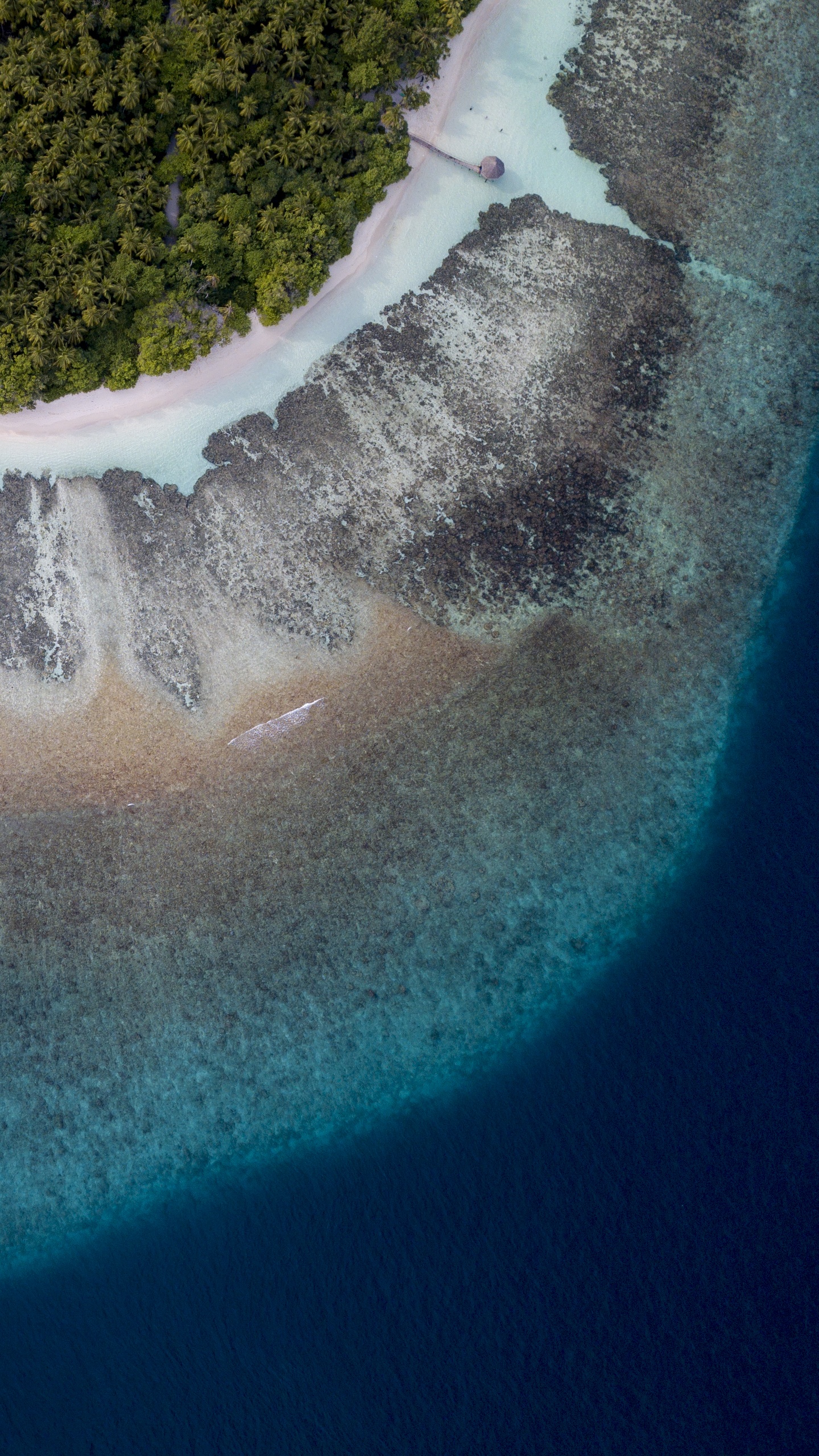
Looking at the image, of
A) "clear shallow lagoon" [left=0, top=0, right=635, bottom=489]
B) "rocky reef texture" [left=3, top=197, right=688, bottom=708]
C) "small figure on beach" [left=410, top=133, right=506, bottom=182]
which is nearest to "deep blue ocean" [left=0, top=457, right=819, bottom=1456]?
"rocky reef texture" [left=3, top=197, right=688, bottom=708]

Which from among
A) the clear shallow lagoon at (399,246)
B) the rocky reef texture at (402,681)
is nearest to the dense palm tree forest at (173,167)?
the clear shallow lagoon at (399,246)

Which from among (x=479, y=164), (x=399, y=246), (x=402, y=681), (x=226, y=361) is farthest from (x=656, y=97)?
(x=402, y=681)

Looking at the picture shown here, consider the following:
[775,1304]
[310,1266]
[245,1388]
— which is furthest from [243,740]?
[775,1304]

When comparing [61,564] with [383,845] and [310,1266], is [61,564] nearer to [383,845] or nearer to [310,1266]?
[383,845]

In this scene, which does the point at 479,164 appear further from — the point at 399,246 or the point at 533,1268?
the point at 533,1268

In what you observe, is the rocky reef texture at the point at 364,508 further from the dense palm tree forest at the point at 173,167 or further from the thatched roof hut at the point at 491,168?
the thatched roof hut at the point at 491,168

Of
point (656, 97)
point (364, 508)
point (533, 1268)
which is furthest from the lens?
point (656, 97)

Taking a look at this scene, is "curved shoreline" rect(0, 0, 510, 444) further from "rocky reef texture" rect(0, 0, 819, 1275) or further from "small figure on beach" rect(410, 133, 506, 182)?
"rocky reef texture" rect(0, 0, 819, 1275)
